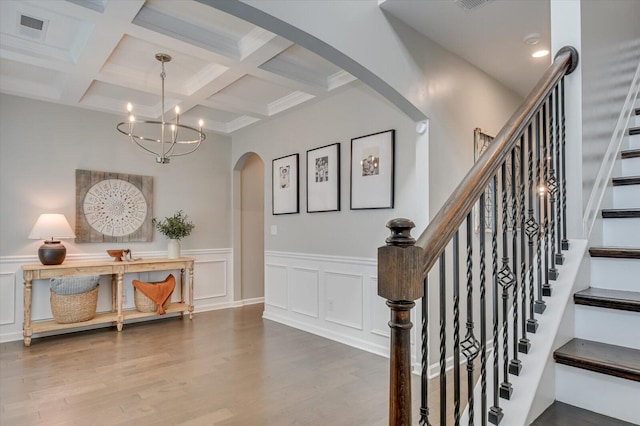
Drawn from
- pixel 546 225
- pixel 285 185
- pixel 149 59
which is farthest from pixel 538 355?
pixel 285 185

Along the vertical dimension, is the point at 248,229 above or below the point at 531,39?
below

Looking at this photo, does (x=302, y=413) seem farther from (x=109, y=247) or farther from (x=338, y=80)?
(x=109, y=247)

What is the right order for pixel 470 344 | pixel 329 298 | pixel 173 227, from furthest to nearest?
pixel 173 227, pixel 329 298, pixel 470 344

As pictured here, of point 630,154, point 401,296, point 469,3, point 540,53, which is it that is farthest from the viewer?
point 540,53

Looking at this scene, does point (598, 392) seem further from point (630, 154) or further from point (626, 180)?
point (630, 154)

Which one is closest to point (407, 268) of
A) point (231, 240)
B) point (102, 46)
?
point (102, 46)

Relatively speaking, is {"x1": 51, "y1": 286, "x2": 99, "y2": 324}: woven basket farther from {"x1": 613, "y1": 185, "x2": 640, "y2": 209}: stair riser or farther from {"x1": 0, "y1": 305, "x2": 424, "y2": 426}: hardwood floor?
{"x1": 613, "y1": 185, "x2": 640, "y2": 209}: stair riser

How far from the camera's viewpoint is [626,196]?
1.95 meters

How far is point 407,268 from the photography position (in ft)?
3.00

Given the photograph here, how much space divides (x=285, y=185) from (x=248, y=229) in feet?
5.21

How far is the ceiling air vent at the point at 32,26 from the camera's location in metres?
2.88

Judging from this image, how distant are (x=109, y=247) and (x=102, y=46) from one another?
8.67 feet

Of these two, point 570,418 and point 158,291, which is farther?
point 158,291

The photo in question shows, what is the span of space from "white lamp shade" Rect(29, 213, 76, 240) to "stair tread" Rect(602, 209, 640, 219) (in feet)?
15.5
